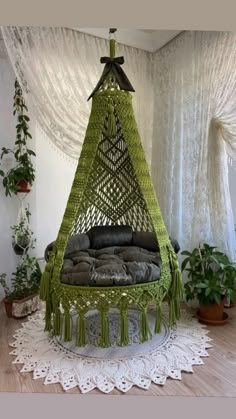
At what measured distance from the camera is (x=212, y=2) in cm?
76

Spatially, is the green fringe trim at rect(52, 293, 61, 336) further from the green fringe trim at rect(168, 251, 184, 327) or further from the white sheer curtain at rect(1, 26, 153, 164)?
the white sheer curtain at rect(1, 26, 153, 164)

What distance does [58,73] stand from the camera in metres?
2.63

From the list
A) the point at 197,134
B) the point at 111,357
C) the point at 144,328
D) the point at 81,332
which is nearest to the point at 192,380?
the point at 144,328

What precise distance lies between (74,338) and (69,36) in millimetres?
2554

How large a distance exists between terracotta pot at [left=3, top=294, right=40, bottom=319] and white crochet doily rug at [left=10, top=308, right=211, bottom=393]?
0.13 meters

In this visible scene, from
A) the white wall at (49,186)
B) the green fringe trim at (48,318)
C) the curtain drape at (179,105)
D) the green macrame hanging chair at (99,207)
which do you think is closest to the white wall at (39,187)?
the white wall at (49,186)

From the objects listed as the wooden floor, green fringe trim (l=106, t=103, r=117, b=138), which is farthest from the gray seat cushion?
green fringe trim (l=106, t=103, r=117, b=138)

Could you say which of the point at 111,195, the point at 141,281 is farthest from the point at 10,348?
the point at 111,195

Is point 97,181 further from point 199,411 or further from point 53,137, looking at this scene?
point 199,411

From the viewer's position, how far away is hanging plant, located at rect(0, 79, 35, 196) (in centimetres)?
266

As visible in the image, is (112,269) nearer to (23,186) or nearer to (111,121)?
(111,121)

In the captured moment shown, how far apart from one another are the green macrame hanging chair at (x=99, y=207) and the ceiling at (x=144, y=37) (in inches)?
32.8

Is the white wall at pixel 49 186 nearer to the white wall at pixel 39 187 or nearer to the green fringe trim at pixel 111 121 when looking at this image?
the white wall at pixel 39 187

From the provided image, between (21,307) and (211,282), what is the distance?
5.24 feet
